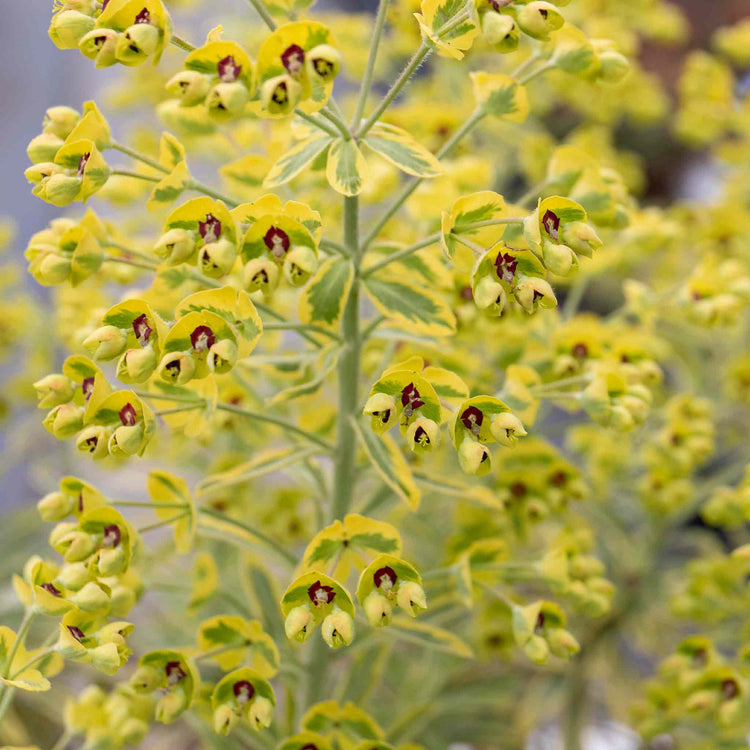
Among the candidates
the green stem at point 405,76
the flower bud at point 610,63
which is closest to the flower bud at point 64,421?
the green stem at point 405,76

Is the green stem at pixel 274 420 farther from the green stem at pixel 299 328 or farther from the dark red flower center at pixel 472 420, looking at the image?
the dark red flower center at pixel 472 420

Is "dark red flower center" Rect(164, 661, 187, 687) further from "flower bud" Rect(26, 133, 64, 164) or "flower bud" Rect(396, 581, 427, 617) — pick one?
"flower bud" Rect(26, 133, 64, 164)

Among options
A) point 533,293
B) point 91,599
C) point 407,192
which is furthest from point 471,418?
point 91,599

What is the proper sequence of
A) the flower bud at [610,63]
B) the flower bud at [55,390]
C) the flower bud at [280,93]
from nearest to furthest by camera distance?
the flower bud at [280,93]
the flower bud at [55,390]
the flower bud at [610,63]

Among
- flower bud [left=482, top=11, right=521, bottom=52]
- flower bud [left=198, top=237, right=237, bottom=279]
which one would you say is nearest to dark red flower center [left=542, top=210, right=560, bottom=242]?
flower bud [left=482, top=11, right=521, bottom=52]

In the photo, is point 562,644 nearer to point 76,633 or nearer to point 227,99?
point 76,633

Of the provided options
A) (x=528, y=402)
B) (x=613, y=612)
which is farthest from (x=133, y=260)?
(x=613, y=612)
